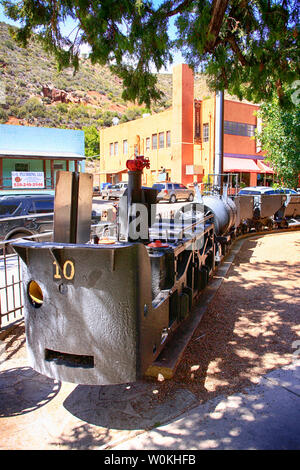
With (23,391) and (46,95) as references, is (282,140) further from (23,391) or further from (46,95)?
(46,95)

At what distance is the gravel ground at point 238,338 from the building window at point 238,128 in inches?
1200

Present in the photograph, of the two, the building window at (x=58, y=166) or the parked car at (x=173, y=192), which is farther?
the parked car at (x=173, y=192)

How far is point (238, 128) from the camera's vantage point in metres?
37.6

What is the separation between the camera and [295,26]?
7238mm

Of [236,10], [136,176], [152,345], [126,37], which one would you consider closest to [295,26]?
[236,10]

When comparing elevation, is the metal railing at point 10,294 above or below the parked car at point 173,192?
below

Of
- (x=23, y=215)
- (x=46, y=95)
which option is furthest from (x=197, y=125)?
(x=46, y=95)

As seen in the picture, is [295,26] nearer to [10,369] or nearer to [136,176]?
[136,176]

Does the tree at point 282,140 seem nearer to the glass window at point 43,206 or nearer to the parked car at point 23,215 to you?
the parked car at point 23,215

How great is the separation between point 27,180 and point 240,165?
67.7 ft

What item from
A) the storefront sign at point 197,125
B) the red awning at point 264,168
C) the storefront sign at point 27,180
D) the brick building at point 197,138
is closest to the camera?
the storefront sign at point 27,180

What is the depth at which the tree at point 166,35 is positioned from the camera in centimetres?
636

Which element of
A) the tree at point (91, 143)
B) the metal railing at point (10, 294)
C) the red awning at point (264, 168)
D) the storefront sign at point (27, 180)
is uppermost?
the tree at point (91, 143)

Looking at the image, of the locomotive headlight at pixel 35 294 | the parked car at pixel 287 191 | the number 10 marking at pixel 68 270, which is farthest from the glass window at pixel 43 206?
the parked car at pixel 287 191
